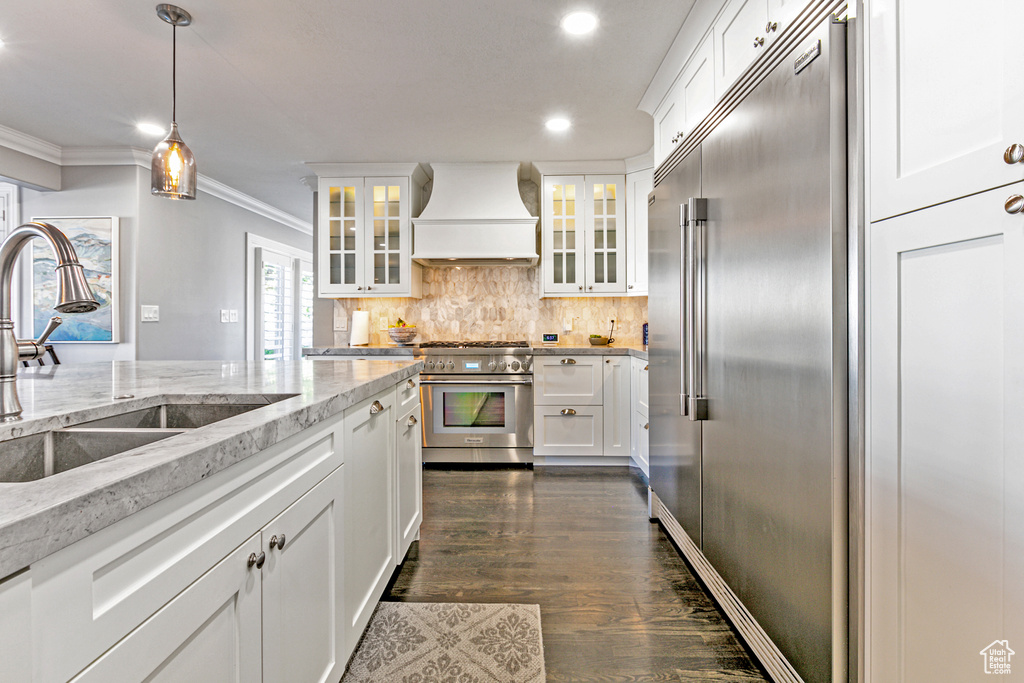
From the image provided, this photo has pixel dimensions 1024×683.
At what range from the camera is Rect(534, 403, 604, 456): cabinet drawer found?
12.7 feet

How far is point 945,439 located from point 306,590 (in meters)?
1.33

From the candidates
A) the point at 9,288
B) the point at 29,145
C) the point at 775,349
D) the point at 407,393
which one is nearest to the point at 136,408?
the point at 9,288

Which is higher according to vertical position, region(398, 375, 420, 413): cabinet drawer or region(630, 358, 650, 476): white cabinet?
region(398, 375, 420, 413): cabinet drawer

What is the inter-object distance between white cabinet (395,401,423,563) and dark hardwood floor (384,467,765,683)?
0.13m

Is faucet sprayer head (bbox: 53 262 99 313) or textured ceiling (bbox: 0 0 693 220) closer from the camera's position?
faucet sprayer head (bbox: 53 262 99 313)

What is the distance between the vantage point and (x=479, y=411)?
12.8 ft

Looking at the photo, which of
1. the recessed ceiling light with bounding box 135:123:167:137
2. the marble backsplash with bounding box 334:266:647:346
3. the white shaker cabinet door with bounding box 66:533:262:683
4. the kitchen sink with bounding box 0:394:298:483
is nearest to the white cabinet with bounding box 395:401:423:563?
the kitchen sink with bounding box 0:394:298:483

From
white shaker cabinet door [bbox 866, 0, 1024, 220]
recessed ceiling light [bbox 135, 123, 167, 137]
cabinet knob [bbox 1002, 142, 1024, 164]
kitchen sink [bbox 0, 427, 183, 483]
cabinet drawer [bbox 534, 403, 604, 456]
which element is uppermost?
recessed ceiling light [bbox 135, 123, 167, 137]

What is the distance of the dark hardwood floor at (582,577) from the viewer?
5.19 feet

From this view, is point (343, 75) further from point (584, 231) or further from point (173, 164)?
point (584, 231)

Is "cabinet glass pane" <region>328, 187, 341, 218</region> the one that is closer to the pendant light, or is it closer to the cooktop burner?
the cooktop burner

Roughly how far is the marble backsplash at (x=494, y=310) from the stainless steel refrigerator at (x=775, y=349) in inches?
94.3

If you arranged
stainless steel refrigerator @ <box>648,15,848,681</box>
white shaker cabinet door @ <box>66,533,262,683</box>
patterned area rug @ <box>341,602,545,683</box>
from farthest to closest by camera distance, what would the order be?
patterned area rug @ <box>341,602,545,683</box>
stainless steel refrigerator @ <box>648,15,848,681</box>
white shaker cabinet door @ <box>66,533,262,683</box>

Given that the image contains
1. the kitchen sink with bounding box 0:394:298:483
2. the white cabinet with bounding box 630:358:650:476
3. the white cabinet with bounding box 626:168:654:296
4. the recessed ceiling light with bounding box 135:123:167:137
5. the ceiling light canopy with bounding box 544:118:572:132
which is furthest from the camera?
the white cabinet with bounding box 626:168:654:296
